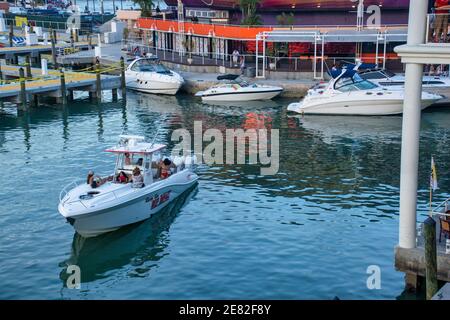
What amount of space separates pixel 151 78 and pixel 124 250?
109 feet

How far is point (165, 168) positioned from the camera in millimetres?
28344

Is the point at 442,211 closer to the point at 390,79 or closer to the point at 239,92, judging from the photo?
the point at 390,79

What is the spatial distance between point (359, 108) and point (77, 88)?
2249 cm

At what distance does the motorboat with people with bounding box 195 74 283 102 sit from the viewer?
167 feet

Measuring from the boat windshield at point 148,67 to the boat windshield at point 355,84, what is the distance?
16.3m

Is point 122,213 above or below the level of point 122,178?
below

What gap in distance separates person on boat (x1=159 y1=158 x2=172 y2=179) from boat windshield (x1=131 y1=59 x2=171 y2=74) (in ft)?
93.3

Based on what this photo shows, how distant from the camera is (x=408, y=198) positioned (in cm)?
1708

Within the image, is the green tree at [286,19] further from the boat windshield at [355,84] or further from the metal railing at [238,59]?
the boat windshield at [355,84]

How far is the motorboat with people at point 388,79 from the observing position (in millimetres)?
46312

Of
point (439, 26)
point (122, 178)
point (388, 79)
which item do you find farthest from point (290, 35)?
point (122, 178)
